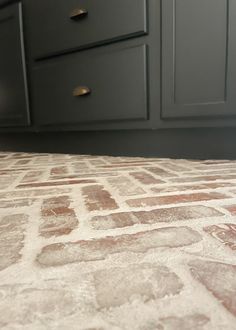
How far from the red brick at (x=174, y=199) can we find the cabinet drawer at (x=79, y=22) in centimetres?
85

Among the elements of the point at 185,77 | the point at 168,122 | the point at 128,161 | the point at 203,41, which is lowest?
→ the point at 128,161

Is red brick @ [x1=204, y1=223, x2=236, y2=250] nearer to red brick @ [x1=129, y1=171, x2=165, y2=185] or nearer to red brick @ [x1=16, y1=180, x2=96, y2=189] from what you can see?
red brick @ [x1=129, y1=171, x2=165, y2=185]

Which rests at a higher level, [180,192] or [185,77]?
[185,77]

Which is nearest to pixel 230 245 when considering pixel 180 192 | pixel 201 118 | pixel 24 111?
pixel 180 192

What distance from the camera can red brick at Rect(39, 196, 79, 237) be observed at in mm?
531

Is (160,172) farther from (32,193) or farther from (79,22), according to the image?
(79,22)

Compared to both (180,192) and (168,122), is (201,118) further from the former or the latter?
(180,192)

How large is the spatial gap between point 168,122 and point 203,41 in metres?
0.34

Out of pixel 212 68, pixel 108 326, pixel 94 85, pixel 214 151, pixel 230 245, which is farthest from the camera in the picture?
pixel 94 85

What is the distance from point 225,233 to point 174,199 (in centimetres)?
22

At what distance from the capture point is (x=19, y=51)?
178 centimetres

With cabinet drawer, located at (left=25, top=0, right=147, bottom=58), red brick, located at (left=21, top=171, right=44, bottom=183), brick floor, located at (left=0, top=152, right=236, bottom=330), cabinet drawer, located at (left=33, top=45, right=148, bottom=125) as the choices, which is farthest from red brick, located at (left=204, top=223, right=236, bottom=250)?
cabinet drawer, located at (left=25, top=0, right=147, bottom=58)

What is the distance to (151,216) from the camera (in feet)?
1.94

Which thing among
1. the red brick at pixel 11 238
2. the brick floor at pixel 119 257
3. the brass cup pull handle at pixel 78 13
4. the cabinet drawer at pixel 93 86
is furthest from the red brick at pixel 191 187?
the brass cup pull handle at pixel 78 13
